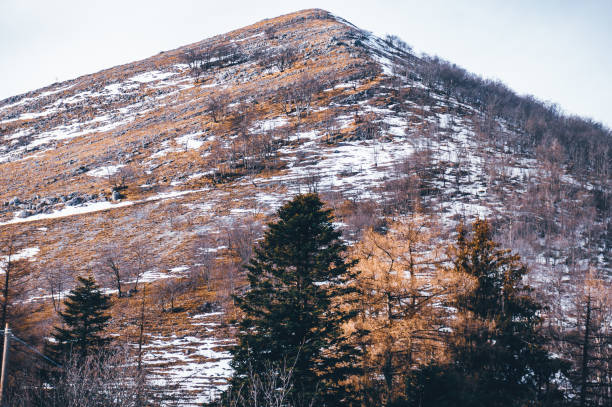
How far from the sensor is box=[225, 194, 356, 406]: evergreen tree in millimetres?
20875

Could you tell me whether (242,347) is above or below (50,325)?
above

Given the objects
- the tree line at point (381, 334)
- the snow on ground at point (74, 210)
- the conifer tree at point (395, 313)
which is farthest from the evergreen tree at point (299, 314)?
the snow on ground at point (74, 210)

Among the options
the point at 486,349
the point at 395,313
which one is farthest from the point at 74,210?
the point at 486,349

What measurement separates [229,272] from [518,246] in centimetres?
5989

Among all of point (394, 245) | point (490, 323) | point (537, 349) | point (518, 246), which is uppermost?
point (394, 245)

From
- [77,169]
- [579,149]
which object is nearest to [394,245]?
[77,169]

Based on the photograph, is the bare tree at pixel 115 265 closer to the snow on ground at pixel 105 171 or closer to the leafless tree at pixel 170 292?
the leafless tree at pixel 170 292

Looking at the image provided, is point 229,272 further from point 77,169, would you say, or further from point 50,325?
point 77,169

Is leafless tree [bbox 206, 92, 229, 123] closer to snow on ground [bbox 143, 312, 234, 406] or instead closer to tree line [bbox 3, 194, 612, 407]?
snow on ground [bbox 143, 312, 234, 406]

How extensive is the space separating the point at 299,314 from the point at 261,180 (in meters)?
97.9

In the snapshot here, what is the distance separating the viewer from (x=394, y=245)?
87.6 ft

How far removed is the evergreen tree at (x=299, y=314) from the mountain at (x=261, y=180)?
17.3 meters

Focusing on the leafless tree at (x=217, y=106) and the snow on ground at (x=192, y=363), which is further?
the leafless tree at (x=217, y=106)

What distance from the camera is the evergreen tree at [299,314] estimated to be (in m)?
20.9
